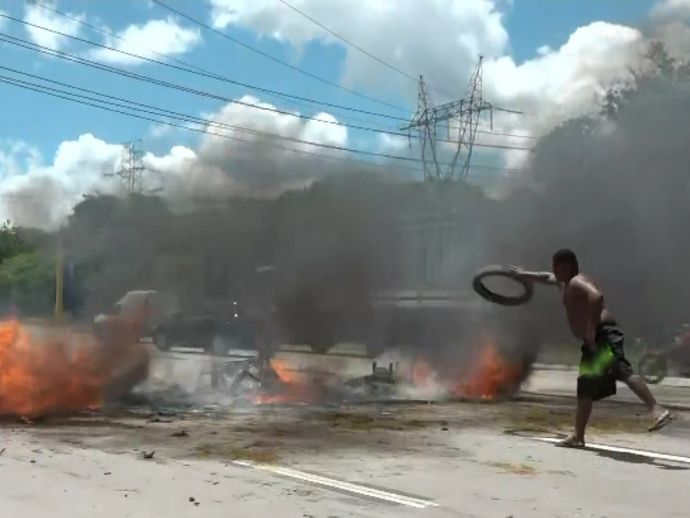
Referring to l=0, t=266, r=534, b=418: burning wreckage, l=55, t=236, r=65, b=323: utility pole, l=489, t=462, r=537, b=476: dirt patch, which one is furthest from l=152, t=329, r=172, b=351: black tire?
l=489, t=462, r=537, b=476: dirt patch

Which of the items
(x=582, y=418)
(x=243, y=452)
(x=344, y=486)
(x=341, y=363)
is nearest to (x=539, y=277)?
(x=582, y=418)

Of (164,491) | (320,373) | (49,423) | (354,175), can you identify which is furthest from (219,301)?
(164,491)

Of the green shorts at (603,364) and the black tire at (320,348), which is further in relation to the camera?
the black tire at (320,348)

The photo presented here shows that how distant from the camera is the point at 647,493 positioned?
6.16 m

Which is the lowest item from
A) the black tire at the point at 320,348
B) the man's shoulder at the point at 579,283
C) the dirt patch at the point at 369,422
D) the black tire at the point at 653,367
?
the dirt patch at the point at 369,422

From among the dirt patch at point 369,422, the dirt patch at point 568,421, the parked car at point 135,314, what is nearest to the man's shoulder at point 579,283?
the dirt patch at point 568,421

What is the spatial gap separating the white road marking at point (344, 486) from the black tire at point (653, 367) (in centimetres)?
1364

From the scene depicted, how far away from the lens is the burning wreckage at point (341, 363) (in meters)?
11.3

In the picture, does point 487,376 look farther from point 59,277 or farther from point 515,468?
point 515,468

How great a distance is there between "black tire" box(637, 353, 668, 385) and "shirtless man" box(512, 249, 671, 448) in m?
11.0

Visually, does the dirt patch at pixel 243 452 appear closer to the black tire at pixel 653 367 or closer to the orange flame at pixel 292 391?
the orange flame at pixel 292 391

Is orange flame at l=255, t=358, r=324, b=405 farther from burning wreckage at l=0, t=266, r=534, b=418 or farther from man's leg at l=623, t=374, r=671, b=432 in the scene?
man's leg at l=623, t=374, r=671, b=432

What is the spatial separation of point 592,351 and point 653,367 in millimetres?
11884

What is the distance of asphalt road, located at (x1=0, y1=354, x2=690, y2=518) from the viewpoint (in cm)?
563
